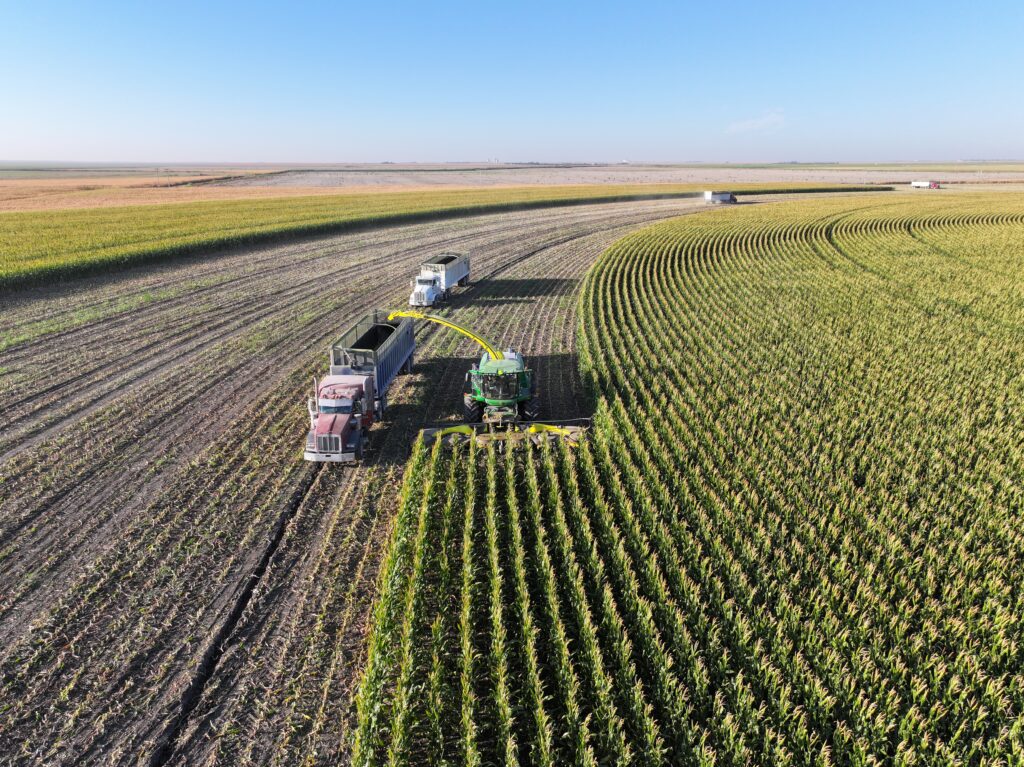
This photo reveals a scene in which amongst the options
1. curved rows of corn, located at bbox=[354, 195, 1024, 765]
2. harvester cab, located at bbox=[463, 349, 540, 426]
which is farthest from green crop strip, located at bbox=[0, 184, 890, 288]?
curved rows of corn, located at bbox=[354, 195, 1024, 765]

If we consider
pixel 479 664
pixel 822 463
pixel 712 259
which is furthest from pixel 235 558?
pixel 712 259

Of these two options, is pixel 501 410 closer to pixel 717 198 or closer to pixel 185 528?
pixel 185 528

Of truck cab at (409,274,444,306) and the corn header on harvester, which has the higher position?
truck cab at (409,274,444,306)

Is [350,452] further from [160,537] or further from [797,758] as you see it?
[797,758]

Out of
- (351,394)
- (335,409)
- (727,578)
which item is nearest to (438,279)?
(351,394)

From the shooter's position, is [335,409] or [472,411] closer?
[335,409]

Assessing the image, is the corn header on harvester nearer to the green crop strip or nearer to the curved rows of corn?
the curved rows of corn

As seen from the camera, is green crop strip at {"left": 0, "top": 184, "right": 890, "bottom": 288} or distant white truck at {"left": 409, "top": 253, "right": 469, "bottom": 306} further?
green crop strip at {"left": 0, "top": 184, "right": 890, "bottom": 288}
